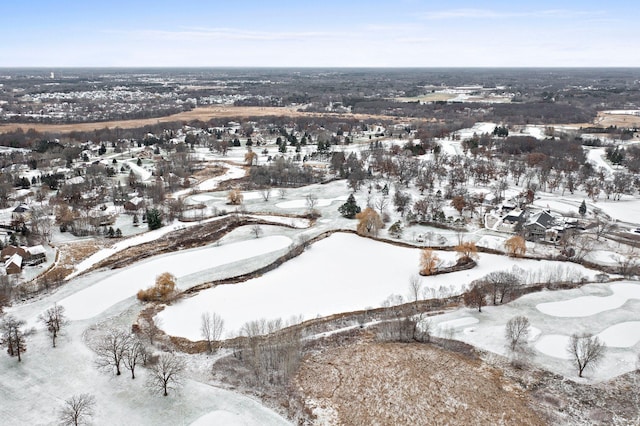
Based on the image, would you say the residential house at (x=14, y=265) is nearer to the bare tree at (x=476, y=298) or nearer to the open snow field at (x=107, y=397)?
the open snow field at (x=107, y=397)

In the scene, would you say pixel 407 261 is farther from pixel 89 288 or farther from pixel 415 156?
pixel 415 156

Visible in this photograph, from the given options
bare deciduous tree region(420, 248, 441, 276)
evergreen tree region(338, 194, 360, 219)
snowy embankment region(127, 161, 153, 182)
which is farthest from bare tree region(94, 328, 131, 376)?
snowy embankment region(127, 161, 153, 182)

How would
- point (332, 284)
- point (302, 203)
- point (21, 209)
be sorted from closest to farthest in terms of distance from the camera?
point (332, 284) → point (21, 209) → point (302, 203)

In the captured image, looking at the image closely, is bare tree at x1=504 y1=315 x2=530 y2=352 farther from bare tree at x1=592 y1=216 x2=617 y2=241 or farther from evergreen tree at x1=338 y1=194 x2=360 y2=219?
evergreen tree at x1=338 y1=194 x2=360 y2=219

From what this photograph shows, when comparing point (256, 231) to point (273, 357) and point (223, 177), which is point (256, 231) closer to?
point (273, 357)

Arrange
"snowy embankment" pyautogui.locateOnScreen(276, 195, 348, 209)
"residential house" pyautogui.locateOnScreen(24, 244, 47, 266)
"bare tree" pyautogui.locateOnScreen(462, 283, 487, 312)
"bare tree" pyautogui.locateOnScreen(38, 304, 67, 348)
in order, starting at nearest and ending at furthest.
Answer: "bare tree" pyautogui.locateOnScreen(38, 304, 67, 348) → "bare tree" pyautogui.locateOnScreen(462, 283, 487, 312) → "residential house" pyautogui.locateOnScreen(24, 244, 47, 266) → "snowy embankment" pyautogui.locateOnScreen(276, 195, 348, 209)

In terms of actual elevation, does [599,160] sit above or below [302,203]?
above

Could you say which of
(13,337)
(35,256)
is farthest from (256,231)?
(13,337)
